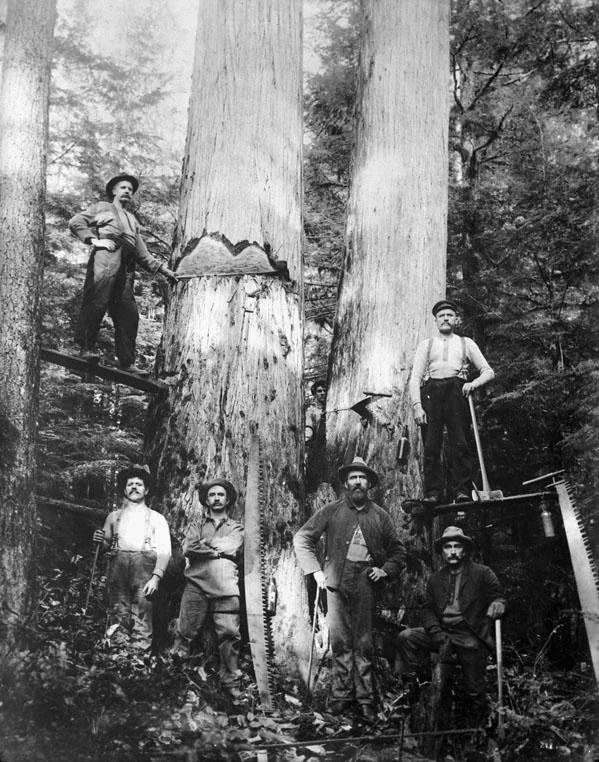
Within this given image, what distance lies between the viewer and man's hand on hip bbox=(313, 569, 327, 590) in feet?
14.0

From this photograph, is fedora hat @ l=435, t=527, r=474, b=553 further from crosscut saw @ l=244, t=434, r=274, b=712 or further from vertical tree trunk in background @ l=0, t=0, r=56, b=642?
vertical tree trunk in background @ l=0, t=0, r=56, b=642

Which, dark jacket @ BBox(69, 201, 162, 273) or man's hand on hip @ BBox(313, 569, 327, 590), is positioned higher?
dark jacket @ BBox(69, 201, 162, 273)

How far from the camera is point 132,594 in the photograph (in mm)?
3904

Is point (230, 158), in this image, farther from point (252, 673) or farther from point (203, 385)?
point (252, 673)

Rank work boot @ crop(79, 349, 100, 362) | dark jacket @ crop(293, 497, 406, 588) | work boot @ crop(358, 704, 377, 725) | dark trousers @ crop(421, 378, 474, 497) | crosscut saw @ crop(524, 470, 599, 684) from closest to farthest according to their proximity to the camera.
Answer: crosscut saw @ crop(524, 470, 599, 684) < work boot @ crop(358, 704, 377, 725) < dark jacket @ crop(293, 497, 406, 588) < work boot @ crop(79, 349, 100, 362) < dark trousers @ crop(421, 378, 474, 497)

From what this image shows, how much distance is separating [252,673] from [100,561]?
1.01 m

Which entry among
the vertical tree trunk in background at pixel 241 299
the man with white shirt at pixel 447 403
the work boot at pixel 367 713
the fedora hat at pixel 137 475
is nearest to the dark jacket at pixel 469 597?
the work boot at pixel 367 713

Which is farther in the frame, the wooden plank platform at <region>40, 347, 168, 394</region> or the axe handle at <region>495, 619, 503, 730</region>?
the wooden plank platform at <region>40, 347, 168, 394</region>

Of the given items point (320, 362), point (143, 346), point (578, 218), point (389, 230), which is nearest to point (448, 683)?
point (143, 346)

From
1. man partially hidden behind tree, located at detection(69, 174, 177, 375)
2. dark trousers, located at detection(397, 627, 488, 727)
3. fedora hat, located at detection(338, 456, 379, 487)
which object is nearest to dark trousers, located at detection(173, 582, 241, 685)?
dark trousers, located at detection(397, 627, 488, 727)

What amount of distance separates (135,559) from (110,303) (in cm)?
168

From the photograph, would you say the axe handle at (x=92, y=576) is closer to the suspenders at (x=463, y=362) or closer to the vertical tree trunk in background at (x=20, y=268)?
the vertical tree trunk in background at (x=20, y=268)

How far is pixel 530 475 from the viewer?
475cm

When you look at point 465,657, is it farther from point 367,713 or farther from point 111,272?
point 111,272
